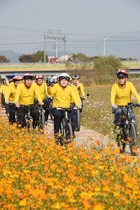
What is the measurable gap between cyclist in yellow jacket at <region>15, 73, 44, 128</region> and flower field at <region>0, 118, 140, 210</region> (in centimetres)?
376

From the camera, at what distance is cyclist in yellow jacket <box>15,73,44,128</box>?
13578 mm

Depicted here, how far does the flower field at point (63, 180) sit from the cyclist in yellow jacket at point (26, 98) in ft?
12.4

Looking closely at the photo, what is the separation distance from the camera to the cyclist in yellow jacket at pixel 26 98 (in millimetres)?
13578

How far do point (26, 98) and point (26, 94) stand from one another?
0.42 feet

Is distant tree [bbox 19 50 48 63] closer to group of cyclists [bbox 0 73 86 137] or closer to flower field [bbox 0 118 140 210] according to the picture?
group of cyclists [bbox 0 73 86 137]

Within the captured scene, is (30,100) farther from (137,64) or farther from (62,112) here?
(137,64)

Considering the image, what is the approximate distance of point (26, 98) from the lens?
13.8 metres

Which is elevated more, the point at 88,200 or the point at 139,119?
the point at 88,200

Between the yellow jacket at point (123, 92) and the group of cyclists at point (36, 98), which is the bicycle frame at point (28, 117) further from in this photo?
the yellow jacket at point (123, 92)

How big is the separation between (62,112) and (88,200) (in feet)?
25.0

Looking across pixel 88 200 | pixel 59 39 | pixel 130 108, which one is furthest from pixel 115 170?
pixel 59 39

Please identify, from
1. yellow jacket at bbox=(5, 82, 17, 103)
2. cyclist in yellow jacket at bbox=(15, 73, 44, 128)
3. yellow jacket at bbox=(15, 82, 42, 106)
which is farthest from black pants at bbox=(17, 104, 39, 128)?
yellow jacket at bbox=(5, 82, 17, 103)

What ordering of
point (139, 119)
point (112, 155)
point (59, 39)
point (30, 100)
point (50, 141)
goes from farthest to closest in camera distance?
point (59, 39)
point (139, 119)
point (30, 100)
point (50, 141)
point (112, 155)

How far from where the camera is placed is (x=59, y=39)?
12631 centimetres
